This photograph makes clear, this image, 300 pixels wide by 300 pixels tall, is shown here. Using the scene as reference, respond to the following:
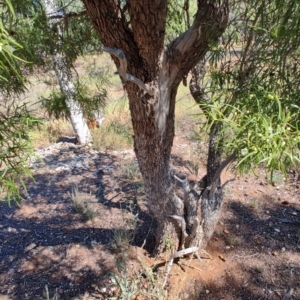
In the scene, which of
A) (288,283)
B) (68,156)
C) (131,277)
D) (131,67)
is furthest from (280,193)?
(68,156)

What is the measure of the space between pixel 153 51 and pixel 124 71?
271 mm

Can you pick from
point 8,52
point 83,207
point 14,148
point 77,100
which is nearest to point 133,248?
point 83,207

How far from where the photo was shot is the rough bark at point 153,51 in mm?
1307

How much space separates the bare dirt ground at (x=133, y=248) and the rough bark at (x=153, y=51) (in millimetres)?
1239

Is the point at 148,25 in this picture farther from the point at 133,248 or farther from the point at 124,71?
the point at 133,248

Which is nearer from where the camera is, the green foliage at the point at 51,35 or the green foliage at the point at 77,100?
the green foliage at the point at 51,35

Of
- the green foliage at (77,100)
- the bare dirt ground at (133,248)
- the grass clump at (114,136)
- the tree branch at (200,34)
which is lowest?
the bare dirt ground at (133,248)

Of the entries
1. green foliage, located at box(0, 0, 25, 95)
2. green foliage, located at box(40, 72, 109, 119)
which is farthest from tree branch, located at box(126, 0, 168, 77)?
green foliage, located at box(40, 72, 109, 119)

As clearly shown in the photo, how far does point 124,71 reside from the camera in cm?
125

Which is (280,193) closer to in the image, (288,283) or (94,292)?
(288,283)

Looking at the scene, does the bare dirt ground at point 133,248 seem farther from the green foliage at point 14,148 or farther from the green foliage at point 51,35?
the green foliage at point 51,35

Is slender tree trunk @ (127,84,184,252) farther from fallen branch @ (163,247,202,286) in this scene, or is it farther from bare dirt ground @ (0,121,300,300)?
bare dirt ground @ (0,121,300,300)

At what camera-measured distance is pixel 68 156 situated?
17.0ft

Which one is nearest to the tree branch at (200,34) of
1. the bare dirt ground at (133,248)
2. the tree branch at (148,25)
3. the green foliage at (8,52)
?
the tree branch at (148,25)
